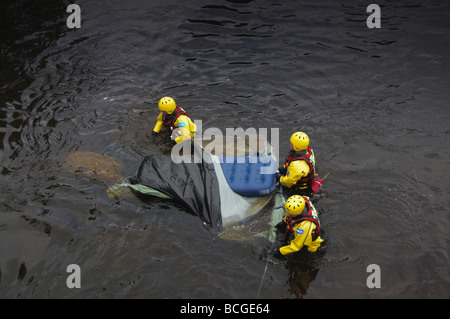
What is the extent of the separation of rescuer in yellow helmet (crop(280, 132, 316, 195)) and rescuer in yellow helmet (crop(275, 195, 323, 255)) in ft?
2.07

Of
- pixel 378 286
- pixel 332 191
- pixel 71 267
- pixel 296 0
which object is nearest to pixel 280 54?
pixel 296 0

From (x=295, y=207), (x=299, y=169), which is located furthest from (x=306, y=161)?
(x=295, y=207)

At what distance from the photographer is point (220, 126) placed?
704 centimetres

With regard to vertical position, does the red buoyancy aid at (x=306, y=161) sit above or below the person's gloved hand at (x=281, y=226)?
above

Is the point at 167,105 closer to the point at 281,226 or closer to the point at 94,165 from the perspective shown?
the point at 94,165

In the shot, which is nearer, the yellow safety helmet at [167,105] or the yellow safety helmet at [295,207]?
the yellow safety helmet at [295,207]

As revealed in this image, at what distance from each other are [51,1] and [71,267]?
9222 millimetres

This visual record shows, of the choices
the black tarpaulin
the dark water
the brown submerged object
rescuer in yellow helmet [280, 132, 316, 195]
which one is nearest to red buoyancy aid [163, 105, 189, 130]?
the dark water

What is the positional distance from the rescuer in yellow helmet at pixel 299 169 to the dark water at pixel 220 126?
1.65ft

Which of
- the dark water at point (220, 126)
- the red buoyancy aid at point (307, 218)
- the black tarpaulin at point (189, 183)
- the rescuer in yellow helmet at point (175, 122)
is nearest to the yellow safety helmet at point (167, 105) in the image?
the rescuer in yellow helmet at point (175, 122)

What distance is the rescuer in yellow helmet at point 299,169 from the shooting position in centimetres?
516

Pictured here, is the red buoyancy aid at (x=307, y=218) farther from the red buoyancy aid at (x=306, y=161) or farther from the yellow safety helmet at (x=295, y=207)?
the red buoyancy aid at (x=306, y=161)

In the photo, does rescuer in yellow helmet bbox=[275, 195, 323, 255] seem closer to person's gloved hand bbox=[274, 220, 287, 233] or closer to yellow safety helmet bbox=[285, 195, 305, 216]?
yellow safety helmet bbox=[285, 195, 305, 216]
